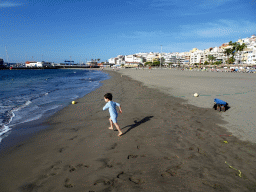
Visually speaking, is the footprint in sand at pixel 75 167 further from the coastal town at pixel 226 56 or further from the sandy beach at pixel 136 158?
the coastal town at pixel 226 56

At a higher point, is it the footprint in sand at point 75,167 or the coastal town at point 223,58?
the coastal town at point 223,58

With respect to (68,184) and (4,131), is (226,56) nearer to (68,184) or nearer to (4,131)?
(4,131)

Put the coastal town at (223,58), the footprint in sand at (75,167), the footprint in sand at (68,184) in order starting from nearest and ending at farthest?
the footprint in sand at (68,184) → the footprint in sand at (75,167) → the coastal town at (223,58)

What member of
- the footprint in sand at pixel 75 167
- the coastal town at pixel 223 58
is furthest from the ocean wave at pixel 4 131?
the coastal town at pixel 223 58

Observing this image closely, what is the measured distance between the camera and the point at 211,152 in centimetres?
418

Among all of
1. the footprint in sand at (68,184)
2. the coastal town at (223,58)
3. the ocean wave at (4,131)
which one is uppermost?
the coastal town at (223,58)

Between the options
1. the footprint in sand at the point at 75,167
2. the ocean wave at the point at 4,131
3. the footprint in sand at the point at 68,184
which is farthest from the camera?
the ocean wave at the point at 4,131

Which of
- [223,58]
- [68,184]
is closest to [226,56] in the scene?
[223,58]

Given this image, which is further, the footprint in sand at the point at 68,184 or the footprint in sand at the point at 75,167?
the footprint in sand at the point at 75,167

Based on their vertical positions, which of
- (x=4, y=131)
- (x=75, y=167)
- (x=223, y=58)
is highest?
(x=223, y=58)

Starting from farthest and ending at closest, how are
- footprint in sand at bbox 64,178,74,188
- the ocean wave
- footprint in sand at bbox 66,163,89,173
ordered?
the ocean wave < footprint in sand at bbox 66,163,89,173 < footprint in sand at bbox 64,178,74,188

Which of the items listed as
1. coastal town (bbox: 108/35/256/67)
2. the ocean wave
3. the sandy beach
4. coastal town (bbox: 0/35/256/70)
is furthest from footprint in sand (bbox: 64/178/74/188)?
coastal town (bbox: 108/35/256/67)

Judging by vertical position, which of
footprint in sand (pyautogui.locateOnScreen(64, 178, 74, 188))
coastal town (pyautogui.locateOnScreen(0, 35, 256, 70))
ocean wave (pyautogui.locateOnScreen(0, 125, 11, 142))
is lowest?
ocean wave (pyautogui.locateOnScreen(0, 125, 11, 142))

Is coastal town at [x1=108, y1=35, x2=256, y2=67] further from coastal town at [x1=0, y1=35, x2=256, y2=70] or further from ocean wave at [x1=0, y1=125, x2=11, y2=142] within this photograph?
ocean wave at [x1=0, y1=125, x2=11, y2=142]
